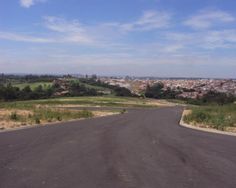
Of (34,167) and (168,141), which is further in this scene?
(168,141)

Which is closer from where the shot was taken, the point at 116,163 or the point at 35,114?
the point at 116,163

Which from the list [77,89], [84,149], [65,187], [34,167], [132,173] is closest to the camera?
[65,187]

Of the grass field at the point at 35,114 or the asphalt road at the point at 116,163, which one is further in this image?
the grass field at the point at 35,114

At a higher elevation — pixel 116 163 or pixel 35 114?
pixel 116 163

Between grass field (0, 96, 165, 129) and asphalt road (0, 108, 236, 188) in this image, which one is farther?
grass field (0, 96, 165, 129)

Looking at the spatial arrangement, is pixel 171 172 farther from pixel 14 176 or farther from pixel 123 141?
pixel 123 141

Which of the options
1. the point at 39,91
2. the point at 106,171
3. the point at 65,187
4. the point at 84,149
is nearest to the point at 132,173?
the point at 106,171

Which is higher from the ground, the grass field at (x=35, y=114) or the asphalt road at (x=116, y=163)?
the asphalt road at (x=116, y=163)

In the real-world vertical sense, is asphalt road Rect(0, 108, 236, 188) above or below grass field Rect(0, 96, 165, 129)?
above
